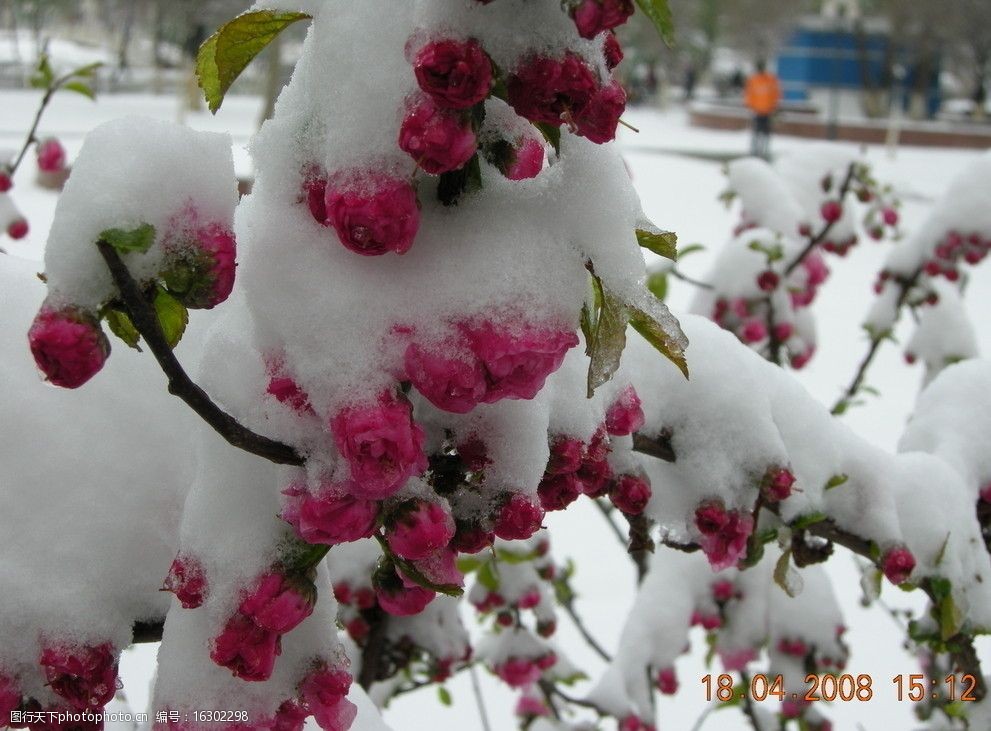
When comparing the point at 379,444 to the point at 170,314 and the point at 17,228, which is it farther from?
the point at 17,228

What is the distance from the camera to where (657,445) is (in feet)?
3.47

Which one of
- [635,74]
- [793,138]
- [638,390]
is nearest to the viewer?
[638,390]

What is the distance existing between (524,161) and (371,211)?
139 mm

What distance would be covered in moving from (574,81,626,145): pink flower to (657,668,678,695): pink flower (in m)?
1.68

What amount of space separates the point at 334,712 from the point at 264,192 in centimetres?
42

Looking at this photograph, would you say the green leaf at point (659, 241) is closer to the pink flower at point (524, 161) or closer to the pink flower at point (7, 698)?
the pink flower at point (524, 161)

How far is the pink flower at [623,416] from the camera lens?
807mm

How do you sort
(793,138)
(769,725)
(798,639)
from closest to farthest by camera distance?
(798,639) → (769,725) → (793,138)

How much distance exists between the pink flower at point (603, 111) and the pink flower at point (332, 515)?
291mm

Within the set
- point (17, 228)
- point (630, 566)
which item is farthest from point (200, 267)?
point (630, 566)

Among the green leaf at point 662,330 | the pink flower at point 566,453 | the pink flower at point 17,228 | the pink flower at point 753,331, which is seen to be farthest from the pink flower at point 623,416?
the pink flower at point 17,228

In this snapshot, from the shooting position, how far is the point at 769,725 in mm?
2254

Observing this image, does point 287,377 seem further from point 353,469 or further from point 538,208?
point 538,208

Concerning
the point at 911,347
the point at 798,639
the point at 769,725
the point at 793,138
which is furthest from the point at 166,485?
the point at 793,138
